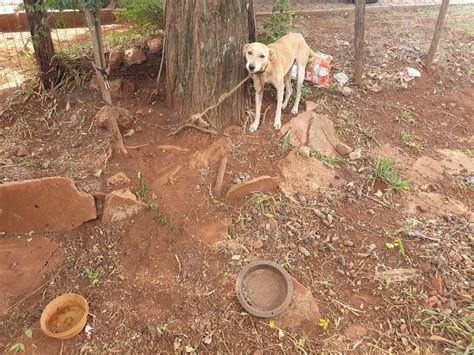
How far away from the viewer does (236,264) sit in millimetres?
2928

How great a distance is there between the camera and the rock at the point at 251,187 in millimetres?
3305

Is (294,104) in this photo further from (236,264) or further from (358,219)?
(236,264)

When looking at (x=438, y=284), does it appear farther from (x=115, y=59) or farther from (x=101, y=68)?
(x=115, y=59)

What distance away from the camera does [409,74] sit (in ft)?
17.3

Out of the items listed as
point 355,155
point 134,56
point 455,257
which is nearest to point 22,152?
point 134,56

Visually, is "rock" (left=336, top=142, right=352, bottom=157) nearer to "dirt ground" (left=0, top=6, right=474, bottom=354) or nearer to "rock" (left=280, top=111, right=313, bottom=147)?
"dirt ground" (left=0, top=6, right=474, bottom=354)

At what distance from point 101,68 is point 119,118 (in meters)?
0.74

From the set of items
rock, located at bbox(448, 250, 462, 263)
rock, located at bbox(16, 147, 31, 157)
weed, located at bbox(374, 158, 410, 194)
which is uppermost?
rock, located at bbox(16, 147, 31, 157)

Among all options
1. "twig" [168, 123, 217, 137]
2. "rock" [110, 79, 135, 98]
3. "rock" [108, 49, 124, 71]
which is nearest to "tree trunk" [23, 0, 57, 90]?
"rock" [108, 49, 124, 71]

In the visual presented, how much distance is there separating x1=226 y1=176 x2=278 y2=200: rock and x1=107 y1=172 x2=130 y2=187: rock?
92 centimetres

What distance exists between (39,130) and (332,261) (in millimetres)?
3362

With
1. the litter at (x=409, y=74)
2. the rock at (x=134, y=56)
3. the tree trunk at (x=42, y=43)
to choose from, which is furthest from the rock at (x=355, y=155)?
the tree trunk at (x=42, y=43)

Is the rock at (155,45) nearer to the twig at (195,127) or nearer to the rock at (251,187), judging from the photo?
the twig at (195,127)

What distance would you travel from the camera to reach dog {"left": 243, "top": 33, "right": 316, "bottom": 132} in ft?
11.0
